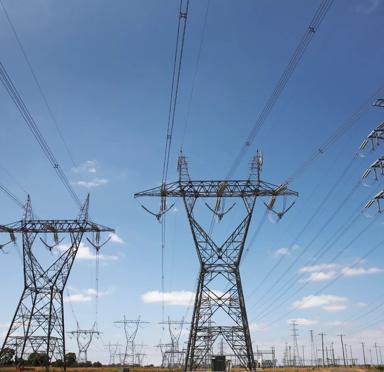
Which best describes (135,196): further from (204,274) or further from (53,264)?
(53,264)

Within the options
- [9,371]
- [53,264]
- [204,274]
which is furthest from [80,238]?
[204,274]

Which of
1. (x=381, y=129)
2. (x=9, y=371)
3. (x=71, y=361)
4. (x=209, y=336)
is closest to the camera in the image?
(x=381, y=129)

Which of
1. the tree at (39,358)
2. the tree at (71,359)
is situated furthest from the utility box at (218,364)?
the tree at (71,359)

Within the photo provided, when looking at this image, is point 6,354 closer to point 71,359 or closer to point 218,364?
point 218,364

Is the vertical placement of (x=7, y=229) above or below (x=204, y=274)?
above

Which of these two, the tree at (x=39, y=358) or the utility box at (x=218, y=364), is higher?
the tree at (x=39, y=358)

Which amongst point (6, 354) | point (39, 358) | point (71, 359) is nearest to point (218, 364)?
point (39, 358)

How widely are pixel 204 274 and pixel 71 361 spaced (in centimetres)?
10114

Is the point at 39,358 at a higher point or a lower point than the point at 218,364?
higher

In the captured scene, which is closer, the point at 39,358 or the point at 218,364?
the point at 218,364

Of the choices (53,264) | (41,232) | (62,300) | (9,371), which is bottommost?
(9,371)

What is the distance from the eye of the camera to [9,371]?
179 feet

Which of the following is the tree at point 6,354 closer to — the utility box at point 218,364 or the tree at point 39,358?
the tree at point 39,358

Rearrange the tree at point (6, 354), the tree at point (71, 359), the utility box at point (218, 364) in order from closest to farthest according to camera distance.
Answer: the utility box at point (218, 364) < the tree at point (6, 354) < the tree at point (71, 359)
